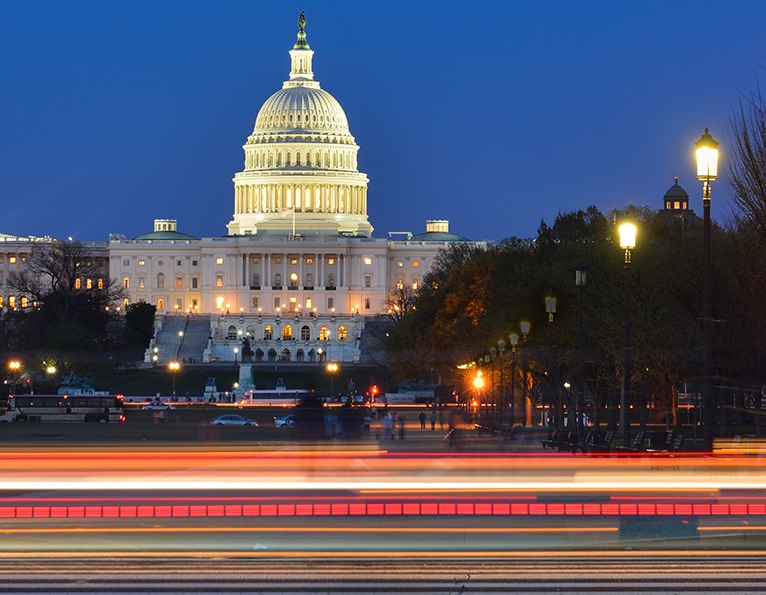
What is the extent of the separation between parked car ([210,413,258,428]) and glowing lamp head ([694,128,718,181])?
169 feet

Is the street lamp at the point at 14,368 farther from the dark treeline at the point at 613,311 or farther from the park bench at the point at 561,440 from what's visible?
the park bench at the point at 561,440

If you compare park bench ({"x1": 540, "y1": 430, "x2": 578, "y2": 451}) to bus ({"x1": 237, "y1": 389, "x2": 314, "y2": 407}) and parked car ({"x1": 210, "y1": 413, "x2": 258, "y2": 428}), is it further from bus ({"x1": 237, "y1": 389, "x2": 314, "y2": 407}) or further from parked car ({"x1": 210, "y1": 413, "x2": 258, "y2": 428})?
bus ({"x1": 237, "y1": 389, "x2": 314, "y2": 407})

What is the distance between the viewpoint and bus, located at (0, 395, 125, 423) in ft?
311

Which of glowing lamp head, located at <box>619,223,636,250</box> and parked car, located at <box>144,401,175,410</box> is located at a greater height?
glowing lamp head, located at <box>619,223,636,250</box>

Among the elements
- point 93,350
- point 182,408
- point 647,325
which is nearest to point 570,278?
point 647,325

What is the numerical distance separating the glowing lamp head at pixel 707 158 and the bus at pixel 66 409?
63982 mm

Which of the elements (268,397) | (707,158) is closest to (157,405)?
(268,397)

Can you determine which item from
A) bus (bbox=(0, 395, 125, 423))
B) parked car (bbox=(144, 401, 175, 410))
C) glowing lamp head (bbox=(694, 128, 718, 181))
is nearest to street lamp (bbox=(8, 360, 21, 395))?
parked car (bbox=(144, 401, 175, 410))

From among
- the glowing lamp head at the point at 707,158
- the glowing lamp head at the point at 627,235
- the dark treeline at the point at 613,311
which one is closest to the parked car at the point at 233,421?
the dark treeline at the point at 613,311

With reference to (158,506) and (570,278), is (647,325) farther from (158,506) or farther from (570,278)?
(158,506)

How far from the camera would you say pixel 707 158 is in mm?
32906

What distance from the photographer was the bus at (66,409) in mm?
94688

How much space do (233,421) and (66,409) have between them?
1565 centimetres

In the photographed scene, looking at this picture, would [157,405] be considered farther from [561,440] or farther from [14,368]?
[561,440]
